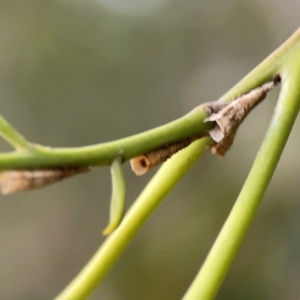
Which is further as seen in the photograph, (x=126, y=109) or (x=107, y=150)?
(x=126, y=109)

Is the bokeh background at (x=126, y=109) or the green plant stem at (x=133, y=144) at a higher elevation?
the bokeh background at (x=126, y=109)

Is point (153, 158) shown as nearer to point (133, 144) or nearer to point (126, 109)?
point (133, 144)

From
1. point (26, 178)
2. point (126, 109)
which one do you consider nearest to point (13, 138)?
point (26, 178)

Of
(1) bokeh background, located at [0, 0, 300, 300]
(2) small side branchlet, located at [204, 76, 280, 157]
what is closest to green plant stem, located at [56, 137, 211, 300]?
(2) small side branchlet, located at [204, 76, 280, 157]

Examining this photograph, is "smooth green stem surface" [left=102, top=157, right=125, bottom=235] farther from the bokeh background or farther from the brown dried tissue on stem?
the bokeh background

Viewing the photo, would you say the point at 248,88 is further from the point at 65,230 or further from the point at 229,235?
the point at 65,230

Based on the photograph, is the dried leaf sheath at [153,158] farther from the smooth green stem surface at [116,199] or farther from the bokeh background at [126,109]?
the bokeh background at [126,109]

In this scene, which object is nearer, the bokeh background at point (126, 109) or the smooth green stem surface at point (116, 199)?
the smooth green stem surface at point (116, 199)

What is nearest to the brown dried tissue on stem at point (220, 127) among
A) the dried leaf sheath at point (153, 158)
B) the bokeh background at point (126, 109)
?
the dried leaf sheath at point (153, 158)
